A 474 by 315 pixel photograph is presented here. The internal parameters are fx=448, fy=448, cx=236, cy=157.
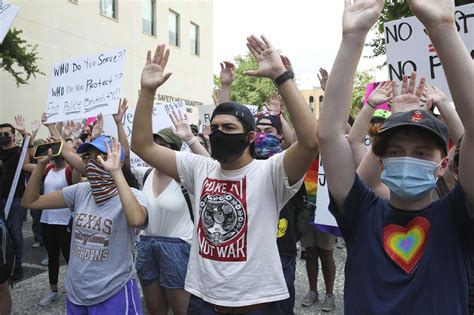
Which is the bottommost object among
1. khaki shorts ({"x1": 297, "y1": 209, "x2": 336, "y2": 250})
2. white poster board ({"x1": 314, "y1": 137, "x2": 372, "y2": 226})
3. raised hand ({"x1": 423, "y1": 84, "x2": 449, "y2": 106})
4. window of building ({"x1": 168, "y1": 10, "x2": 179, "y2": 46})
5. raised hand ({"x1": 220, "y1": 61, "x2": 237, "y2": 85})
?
khaki shorts ({"x1": 297, "y1": 209, "x2": 336, "y2": 250})

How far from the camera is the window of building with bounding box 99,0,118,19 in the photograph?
1718 cm

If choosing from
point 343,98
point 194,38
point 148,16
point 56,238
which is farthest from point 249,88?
point 343,98

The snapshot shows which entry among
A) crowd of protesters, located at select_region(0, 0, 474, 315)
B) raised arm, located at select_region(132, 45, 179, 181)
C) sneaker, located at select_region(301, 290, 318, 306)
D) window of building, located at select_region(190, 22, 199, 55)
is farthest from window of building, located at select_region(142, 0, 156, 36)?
raised arm, located at select_region(132, 45, 179, 181)

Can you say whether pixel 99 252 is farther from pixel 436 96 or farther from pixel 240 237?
pixel 436 96

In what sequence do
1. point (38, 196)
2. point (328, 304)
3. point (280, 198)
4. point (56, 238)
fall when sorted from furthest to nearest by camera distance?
point (56, 238) → point (328, 304) → point (38, 196) → point (280, 198)

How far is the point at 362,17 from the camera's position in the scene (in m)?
1.64

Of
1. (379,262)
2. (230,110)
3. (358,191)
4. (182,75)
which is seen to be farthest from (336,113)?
(182,75)

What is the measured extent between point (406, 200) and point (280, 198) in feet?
2.79

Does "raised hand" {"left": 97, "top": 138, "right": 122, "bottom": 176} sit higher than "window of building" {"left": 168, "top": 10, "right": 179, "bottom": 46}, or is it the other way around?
"window of building" {"left": 168, "top": 10, "right": 179, "bottom": 46}

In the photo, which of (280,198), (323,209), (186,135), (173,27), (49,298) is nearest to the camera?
(280,198)

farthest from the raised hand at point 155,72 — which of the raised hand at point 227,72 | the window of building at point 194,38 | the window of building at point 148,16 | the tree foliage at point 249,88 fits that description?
the tree foliage at point 249,88

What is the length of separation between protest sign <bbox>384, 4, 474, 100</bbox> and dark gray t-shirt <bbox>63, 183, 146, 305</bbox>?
2.29 metres

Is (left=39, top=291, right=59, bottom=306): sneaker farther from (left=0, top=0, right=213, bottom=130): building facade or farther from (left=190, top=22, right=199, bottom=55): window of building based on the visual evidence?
(left=190, top=22, right=199, bottom=55): window of building

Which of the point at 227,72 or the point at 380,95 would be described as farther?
the point at 227,72
